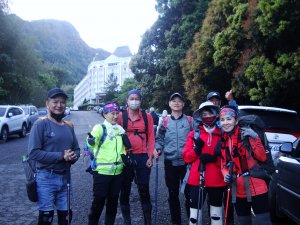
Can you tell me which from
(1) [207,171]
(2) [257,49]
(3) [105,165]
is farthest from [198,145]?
(2) [257,49]

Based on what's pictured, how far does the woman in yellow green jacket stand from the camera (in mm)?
4125

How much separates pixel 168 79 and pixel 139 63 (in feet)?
18.5

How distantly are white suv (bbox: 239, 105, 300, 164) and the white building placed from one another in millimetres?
97677

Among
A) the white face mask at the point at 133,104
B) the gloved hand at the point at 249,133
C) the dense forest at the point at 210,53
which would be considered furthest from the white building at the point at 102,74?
the gloved hand at the point at 249,133

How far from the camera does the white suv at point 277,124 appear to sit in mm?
7000

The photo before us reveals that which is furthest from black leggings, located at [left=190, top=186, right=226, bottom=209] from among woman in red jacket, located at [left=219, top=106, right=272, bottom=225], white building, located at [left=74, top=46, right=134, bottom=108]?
white building, located at [left=74, top=46, right=134, bottom=108]

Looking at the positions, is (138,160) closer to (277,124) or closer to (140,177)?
(140,177)

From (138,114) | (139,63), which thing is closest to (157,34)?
(139,63)

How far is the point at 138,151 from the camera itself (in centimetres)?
466

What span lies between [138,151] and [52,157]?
1.38m

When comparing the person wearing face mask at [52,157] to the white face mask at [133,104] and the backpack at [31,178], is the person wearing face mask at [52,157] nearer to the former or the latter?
the backpack at [31,178]

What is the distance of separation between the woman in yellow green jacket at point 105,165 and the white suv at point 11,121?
535 inches

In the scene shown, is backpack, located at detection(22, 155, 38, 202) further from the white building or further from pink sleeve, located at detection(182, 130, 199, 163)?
the white building

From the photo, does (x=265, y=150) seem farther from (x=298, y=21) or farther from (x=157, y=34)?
(x=157, y=34)
